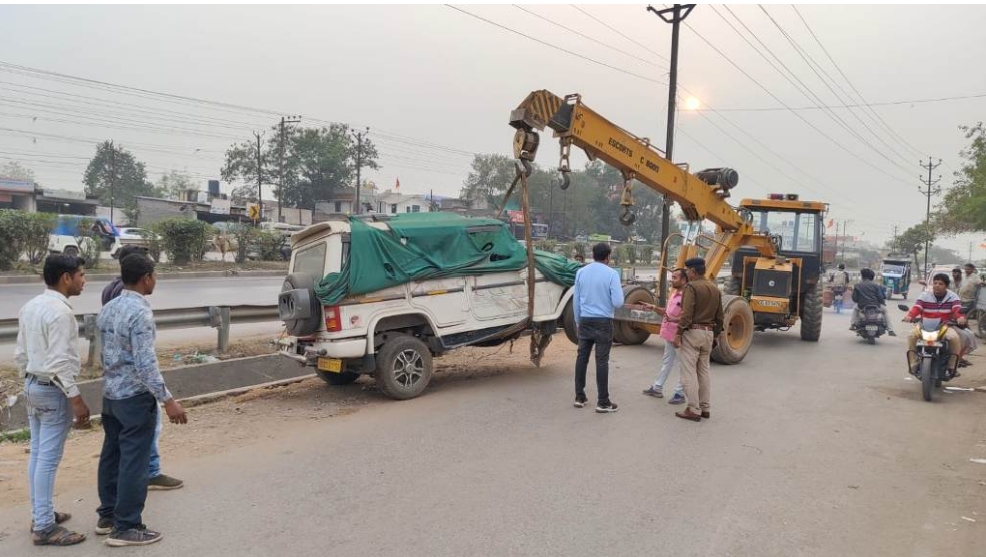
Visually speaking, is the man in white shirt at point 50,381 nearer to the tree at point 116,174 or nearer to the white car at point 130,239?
the white car at point 130,239

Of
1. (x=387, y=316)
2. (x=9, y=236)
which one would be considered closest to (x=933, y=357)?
(x=387, y=316)

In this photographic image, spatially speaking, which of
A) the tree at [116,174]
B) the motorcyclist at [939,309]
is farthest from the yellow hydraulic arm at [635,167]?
the tree at [116,174]

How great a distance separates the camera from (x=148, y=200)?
54.7 metres

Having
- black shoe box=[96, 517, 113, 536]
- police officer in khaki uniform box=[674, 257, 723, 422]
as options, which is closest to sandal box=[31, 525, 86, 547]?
black shoe box=[96, 517, 113, 536]

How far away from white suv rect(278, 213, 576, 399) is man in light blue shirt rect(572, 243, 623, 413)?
1552 mm

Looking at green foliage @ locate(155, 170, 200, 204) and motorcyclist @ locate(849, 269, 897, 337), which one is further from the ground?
green foliage @ locate(155, 170, 200, 204)

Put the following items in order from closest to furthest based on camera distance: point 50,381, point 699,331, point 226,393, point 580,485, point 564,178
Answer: point 50,381, point 580,485, point 699,331, point 226,393, point 564,178

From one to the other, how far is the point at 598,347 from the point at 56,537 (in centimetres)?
497

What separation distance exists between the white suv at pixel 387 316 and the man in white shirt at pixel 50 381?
3.16 m

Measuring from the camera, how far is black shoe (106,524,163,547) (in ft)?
12.4

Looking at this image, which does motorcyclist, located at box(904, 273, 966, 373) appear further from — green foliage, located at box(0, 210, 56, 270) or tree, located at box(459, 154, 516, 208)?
tree, located at box(459, 154, 516, 208)

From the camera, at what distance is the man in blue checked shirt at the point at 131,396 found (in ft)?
12.5

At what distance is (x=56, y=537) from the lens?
12.4 feet

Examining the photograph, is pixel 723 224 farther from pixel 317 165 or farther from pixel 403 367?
pixel 317 165
